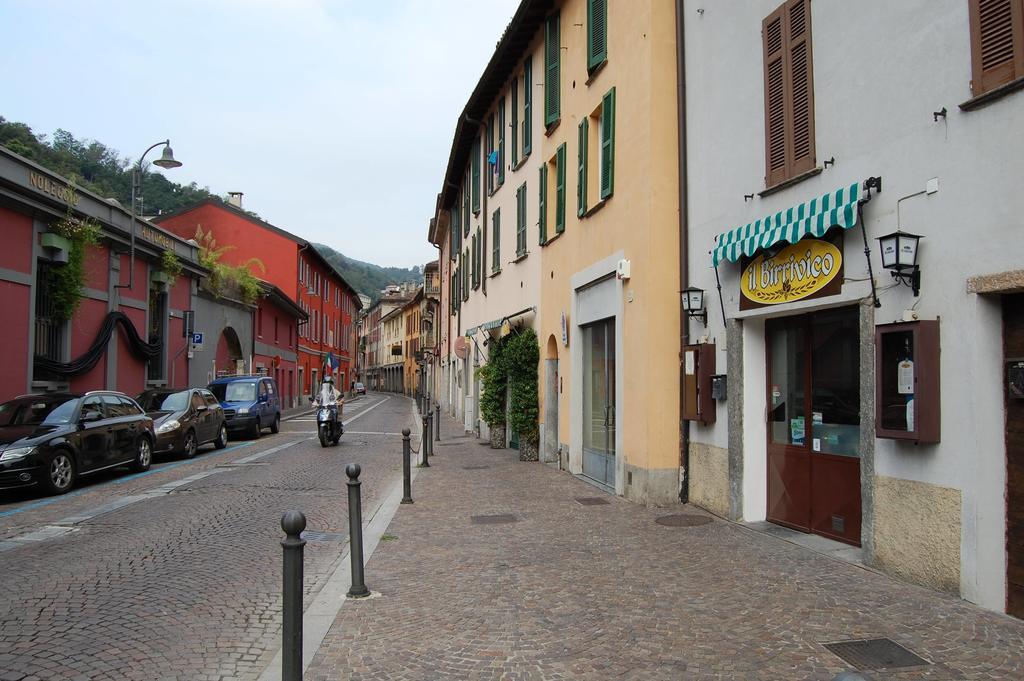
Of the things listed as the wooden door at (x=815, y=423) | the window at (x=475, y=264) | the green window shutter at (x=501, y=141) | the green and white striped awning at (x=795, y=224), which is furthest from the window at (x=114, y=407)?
the window at (x=475, y=264)

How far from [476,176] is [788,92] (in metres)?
17.8

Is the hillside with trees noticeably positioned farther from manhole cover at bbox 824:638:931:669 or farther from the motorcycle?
manhole cover at bbox 824:638:931:669

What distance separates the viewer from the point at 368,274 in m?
127

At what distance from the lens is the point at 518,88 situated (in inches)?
719

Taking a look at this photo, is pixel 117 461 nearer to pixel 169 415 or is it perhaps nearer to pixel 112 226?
pixel 169 415

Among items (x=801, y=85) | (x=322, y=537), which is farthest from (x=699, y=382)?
(x=322, y=537)

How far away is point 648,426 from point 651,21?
5.26 meters

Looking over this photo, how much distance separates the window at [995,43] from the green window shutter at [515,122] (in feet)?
44.1

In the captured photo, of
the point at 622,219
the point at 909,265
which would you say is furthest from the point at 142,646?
the point at 622,219

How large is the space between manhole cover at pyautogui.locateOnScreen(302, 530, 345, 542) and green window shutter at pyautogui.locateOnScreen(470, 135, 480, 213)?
1723cm

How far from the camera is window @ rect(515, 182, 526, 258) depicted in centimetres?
1748

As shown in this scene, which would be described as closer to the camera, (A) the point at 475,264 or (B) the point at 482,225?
(B) the point at 482,225

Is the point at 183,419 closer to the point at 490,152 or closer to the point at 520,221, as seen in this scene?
the point at 520,221

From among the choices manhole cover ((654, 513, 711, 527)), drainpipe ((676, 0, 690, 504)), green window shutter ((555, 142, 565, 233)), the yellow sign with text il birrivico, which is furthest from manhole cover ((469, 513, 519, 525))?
green window shutter ((555, 142, 565, 233))
